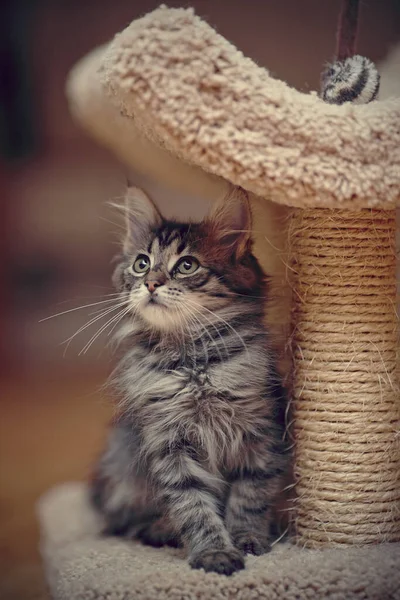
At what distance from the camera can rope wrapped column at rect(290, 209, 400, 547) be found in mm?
1212

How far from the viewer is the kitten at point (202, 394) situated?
1.21m

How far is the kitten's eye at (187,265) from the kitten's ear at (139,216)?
5.6 inches

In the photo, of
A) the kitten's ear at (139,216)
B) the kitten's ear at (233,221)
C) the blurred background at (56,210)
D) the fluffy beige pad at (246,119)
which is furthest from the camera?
the blurred background at (56,210)

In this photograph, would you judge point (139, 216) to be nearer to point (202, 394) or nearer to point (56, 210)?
point (202, 394)

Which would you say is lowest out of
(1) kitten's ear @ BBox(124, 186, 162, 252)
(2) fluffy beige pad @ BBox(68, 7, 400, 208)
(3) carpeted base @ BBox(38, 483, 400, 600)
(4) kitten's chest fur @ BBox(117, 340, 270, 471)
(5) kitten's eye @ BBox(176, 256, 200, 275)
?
(3) carpeted base @ BBox(38, 483, 400, 600)

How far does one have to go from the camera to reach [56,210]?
276cm

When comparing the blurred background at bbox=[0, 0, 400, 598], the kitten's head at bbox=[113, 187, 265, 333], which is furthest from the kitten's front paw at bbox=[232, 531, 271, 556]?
the blurred background at bbox=[0, 0, 400, 598]

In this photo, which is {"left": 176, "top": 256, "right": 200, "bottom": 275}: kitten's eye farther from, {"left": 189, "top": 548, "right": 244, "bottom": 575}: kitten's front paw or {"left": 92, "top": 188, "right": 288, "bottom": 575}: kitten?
{"left": 189, "top": 548, "right": 244, "bottom": 575}: kitten's front paw

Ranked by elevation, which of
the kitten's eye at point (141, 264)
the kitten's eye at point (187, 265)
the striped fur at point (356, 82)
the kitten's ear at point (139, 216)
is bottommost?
the kitten's eye at point (141, 264)

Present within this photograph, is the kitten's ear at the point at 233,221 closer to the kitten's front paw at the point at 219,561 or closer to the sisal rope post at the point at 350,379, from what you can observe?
the sisal rope post at the point at 350,379

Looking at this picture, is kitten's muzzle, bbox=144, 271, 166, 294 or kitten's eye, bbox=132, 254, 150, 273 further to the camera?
kitten's eye, bbox=132, 254, 150, 273

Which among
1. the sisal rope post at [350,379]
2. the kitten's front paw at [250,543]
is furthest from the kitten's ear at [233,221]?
the kitten's front paw at [250,543]

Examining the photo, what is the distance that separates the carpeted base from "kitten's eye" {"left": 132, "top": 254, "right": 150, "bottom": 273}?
581mm

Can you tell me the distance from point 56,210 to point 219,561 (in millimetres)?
1992
